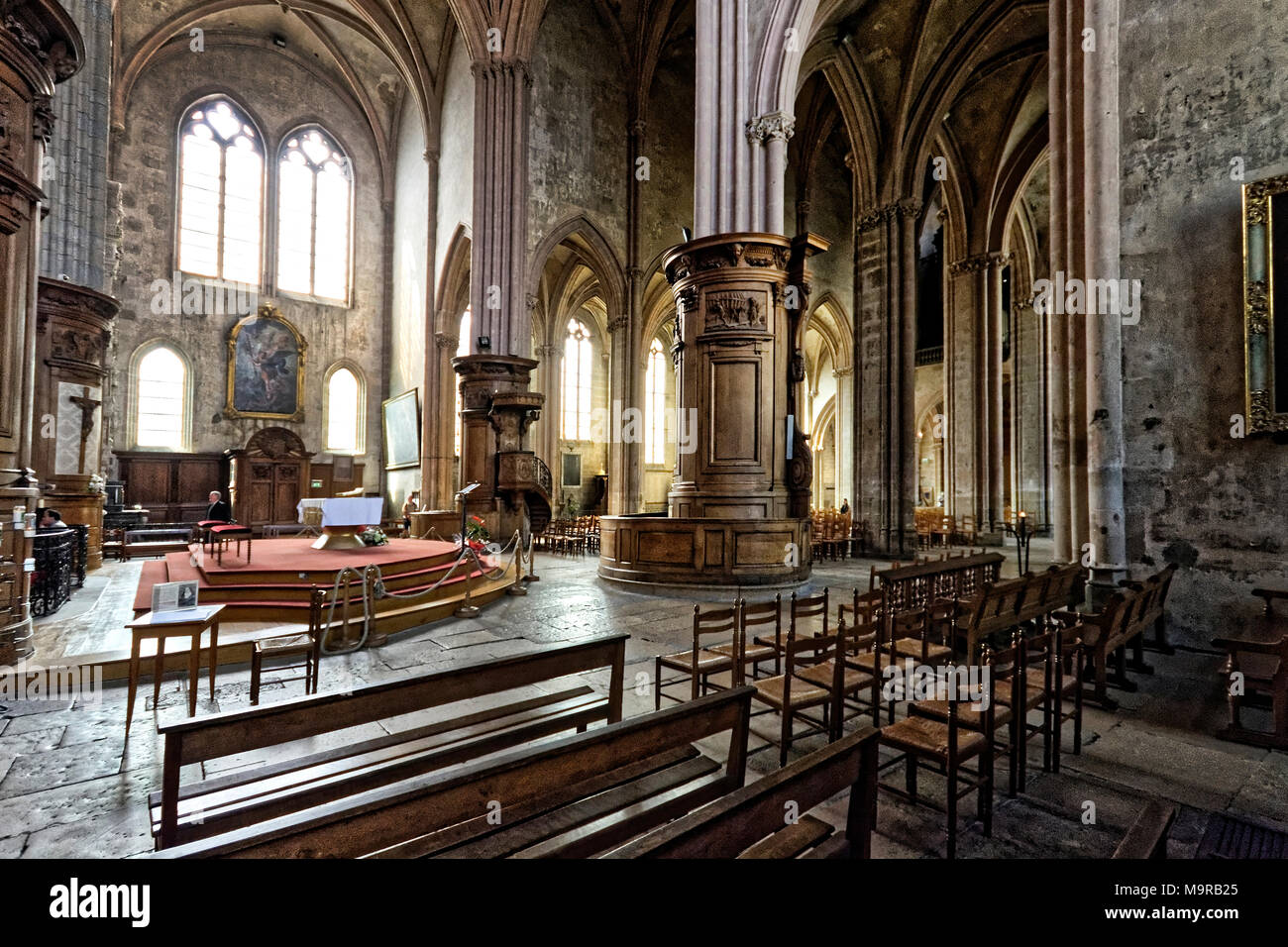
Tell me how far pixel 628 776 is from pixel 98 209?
1218 centimetres

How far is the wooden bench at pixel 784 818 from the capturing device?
1247mm

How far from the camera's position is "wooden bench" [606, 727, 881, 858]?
49.1 inches

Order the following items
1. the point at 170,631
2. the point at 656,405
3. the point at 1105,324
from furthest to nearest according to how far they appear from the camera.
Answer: the point at 656,405 → the point at 1105,324 → the point at 170,631

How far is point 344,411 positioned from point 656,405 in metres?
12.4

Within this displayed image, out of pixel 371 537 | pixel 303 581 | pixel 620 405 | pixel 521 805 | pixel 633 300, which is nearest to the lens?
pixel 521 805

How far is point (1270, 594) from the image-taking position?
179 inches

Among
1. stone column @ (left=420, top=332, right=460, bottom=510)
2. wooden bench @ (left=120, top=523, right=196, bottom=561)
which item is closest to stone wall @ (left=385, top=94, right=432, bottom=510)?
stone column @ (left=420, top=332, right=460, bottom=510)

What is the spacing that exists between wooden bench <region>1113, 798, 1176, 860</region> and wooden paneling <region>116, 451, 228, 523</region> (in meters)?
19.5

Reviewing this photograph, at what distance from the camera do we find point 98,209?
9.48 m

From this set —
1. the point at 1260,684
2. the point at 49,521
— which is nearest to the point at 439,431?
the point at 49,521

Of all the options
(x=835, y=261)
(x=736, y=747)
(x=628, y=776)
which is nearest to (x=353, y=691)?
(x=628, y=776)

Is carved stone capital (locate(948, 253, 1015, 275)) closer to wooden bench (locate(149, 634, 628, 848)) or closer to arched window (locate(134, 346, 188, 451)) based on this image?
wooden bench (locate(149, 634, 628, 848))

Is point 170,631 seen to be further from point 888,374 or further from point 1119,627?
point 888,374

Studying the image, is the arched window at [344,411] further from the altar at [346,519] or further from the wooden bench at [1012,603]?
the wooden bench at [1012,603]
